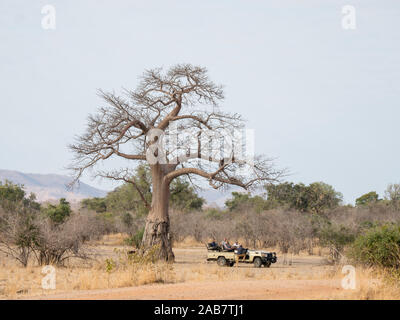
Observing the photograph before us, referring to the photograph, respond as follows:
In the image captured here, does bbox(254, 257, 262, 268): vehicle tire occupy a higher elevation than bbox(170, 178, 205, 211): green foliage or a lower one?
lower

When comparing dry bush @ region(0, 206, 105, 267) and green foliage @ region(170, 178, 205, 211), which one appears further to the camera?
green foliage @ region(170, 178, 205, 211)

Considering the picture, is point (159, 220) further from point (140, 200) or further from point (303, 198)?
point (303, 198)

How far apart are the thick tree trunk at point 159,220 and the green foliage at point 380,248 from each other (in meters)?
8.05

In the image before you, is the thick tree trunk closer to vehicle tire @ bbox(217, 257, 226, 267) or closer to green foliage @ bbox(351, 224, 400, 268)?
vehicle tire @ bbox(217, 257, 226, 267)

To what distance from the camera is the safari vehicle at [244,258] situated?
20.6 meters

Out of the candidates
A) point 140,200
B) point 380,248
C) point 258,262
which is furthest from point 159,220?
point 140,200

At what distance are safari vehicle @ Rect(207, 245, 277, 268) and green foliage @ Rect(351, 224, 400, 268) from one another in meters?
6.45

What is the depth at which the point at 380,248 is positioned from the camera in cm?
1353

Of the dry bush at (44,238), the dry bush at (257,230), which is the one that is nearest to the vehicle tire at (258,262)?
the dry bush at (44,238)

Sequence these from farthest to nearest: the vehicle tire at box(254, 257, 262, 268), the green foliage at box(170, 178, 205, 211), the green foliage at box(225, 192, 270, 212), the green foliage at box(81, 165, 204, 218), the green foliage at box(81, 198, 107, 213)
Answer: the green foliage at box(81, 198, 107, 213)
the green foliage at box(225, 192, 270, 212)
the green foliage at box(170, 178, 205, 211)
the green foliage at box(81, 165, 204, 218)
the vehicle tire at box(254, 257, 262, 268)

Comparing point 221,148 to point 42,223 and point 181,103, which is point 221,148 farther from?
point 42,223

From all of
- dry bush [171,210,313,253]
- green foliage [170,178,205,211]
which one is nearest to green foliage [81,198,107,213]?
green foliage [170,178,205,211]

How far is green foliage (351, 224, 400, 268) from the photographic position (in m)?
13.4

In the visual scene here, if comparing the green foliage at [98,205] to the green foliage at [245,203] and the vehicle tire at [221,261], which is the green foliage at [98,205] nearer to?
the green foliage at [245,203]
